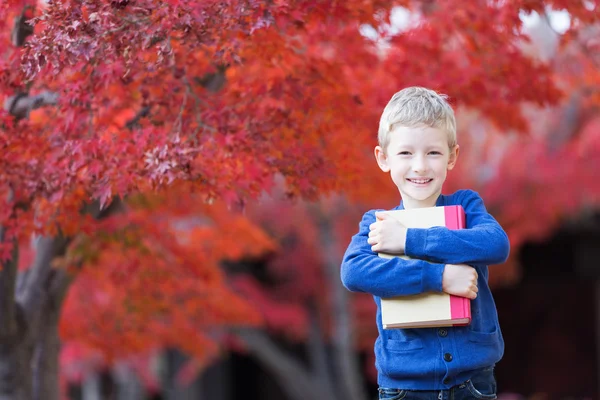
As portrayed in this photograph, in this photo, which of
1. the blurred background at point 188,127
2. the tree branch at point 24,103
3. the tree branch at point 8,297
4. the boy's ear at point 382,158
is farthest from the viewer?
the tree branch at point 8,297

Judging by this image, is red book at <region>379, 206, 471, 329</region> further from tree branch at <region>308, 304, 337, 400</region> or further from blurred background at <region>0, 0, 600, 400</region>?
tree branch at <region>308, 304, 337, 400</region>

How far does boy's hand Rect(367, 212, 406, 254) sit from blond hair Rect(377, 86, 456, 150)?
277 mm

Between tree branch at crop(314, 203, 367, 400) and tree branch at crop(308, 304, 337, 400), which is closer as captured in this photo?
tree branch at crop(314, 203, 367, 400)

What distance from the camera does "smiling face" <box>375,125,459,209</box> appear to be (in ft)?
8.31

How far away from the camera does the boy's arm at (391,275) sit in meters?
2.42

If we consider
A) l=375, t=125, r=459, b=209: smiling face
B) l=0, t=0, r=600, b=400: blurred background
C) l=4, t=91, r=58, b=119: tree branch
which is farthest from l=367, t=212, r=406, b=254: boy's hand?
l=4, t=91, r=58, b=119: tree branch

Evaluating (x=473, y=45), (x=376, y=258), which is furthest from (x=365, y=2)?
(x=376, y=258)

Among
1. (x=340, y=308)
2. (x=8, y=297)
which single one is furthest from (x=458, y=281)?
(x=340, y=308)

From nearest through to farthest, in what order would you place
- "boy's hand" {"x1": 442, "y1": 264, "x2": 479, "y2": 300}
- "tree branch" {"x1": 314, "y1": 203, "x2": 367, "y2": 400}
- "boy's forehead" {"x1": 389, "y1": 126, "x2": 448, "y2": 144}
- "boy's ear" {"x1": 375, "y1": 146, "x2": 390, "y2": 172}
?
"boy's hand" {"x1": 442, "y1": 264, "x2": 479, "y2": 300}
"boy's forehead" {"x1": 389, "y1": 126, "x2": 448, "y2": 144}
"boy's ear" {"x1": 375, "y1": 146, "x2": 390, "y2": 172}
"tree branch" {"x1": 314, "y1": 203, "x2": 367, "y2": 400}

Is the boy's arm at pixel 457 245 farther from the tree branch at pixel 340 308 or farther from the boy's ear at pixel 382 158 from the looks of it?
the tree branch at pixel 340 308

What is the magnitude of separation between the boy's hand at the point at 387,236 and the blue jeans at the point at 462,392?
0.46 meters

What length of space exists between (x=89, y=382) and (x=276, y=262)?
4.36 metres

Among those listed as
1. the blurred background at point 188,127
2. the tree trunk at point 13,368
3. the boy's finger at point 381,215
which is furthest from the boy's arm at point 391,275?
the tree trunk at point 13,368

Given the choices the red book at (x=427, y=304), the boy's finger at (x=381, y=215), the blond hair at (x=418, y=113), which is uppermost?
the blond hair at (x=418, y=113)
